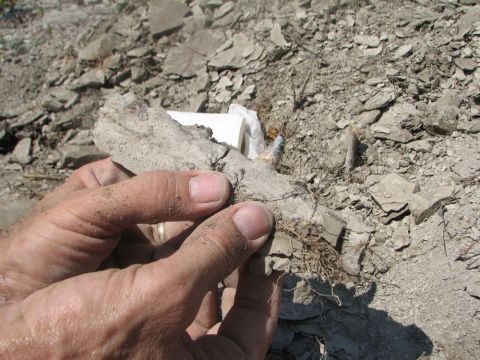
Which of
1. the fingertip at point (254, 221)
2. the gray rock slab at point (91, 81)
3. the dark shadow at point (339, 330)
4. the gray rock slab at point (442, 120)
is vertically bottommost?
the dark shadow at point (339, 330)

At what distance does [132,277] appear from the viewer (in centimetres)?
188

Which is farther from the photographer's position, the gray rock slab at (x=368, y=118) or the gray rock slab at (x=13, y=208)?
the gray rock slab at (x=13, y=208)

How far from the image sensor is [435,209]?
289 centimetres

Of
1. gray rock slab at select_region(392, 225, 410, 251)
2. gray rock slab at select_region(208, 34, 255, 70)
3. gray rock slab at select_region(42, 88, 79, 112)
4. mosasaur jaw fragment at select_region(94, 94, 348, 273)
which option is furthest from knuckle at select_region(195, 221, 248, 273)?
gray rock slab at select_region(42, 88, 79, 112)

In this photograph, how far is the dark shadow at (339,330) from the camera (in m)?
2.76

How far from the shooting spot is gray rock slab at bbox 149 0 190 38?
5.27 meters

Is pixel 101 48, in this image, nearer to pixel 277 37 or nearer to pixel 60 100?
pixel 60 100

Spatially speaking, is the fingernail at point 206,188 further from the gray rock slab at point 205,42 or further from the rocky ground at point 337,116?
the gray rock slab at point 205,42

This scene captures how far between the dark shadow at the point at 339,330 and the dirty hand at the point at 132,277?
1.61ft

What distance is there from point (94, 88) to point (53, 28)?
1.66 metres

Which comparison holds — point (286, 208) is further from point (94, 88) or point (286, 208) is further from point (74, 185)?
point (94, 88)

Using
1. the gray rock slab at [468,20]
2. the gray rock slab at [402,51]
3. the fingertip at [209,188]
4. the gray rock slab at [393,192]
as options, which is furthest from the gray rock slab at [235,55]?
the fingertip at [209,188]

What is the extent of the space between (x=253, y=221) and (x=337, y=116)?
1.69 meters

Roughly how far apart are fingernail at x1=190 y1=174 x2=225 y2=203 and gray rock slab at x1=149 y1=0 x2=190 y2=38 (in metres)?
3.39
